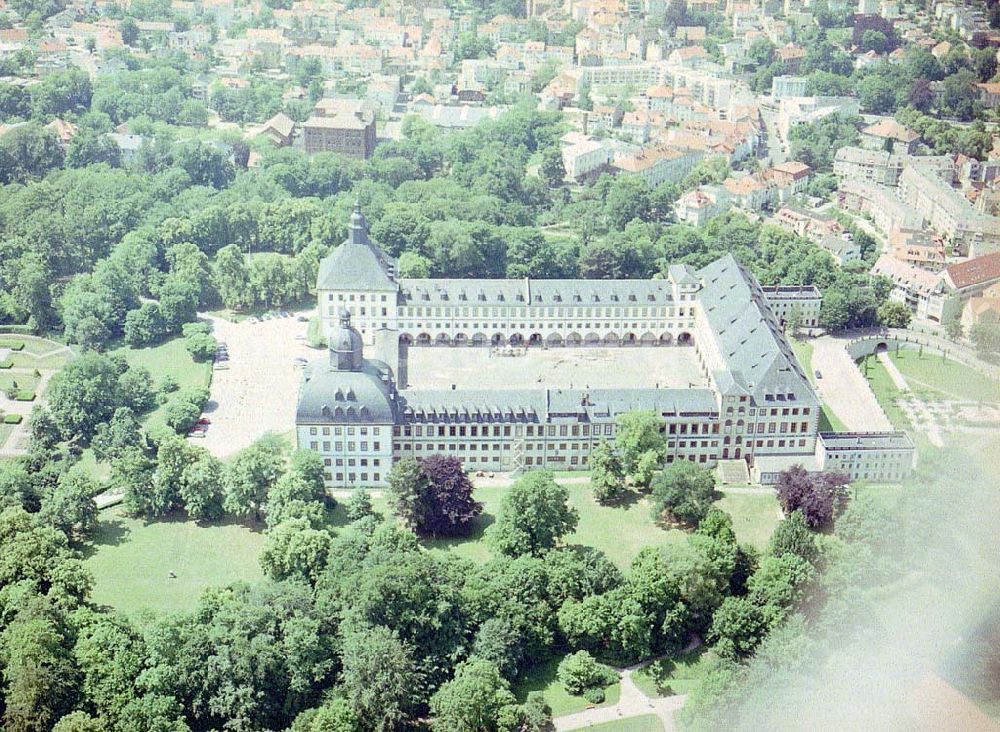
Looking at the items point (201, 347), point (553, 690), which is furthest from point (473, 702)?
point (201, 347)

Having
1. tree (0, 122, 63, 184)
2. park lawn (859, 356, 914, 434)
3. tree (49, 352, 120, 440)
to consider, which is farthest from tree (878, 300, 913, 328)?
tree (0, 122, 63, 184)

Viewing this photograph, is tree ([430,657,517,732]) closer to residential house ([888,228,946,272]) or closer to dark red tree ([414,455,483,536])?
dark red tree ([414,455,483,536])

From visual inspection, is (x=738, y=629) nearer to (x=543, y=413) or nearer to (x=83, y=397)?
(x=543, y=413)

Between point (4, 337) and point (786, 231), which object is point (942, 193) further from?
point (4, 337)

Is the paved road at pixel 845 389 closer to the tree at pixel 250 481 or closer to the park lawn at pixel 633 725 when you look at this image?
the park lawn at pixel 633 725

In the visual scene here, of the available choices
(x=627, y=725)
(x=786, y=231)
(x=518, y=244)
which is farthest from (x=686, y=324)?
(x=627, y=725)
